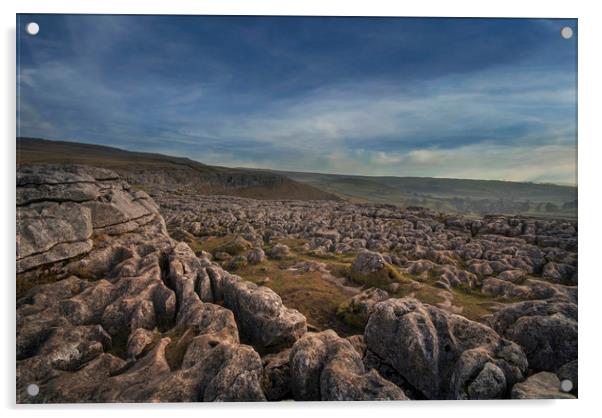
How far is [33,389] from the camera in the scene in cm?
671

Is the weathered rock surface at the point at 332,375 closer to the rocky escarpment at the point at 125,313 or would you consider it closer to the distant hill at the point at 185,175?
the rocky escarpment at the point at 125,313

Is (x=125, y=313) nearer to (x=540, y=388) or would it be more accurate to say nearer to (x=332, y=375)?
(x=332, y=375)

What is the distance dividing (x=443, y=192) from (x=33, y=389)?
10.2 meters

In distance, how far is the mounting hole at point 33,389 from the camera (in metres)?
6.68

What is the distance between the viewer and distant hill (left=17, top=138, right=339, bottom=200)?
809 cm

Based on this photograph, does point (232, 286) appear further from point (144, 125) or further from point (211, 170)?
point (144, 125)

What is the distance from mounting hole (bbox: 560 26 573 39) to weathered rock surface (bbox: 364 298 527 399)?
7.17 meters

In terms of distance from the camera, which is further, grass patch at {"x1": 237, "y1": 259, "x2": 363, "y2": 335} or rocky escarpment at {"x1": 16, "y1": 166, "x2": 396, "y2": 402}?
grass patch at {"x1": 237, "y1": 259, "x2": 363, "y2": 335}

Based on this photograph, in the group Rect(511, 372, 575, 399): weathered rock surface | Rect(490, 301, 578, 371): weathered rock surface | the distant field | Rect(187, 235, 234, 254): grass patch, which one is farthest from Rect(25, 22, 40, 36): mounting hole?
Rect(511, 372, 575, 399): weathered rock surface

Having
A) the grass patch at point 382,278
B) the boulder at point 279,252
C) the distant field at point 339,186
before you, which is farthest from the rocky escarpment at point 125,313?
the grass patch at point 382,278

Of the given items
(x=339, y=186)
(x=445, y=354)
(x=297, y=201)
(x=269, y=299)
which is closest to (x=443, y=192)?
(x=339, y=186)

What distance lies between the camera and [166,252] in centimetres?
845

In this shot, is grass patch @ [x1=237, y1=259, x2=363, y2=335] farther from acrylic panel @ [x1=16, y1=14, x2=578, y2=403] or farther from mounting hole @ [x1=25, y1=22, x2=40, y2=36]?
mounting hole @ [x1=25, y1=22, x2=40, y2=36]
